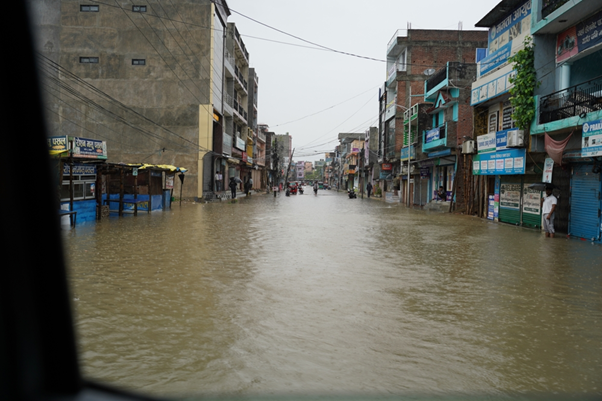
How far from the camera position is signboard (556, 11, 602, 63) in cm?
1739

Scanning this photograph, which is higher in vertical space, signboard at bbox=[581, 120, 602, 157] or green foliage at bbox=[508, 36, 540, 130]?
green foliage at bbox=[508, 36, 540, 130]

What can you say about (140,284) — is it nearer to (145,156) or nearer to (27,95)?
(27,95)

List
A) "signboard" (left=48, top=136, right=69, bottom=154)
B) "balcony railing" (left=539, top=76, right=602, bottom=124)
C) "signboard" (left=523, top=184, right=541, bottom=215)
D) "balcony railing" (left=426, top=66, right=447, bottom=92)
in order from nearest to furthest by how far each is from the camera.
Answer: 1. "balcony railing" (left=539, top=76, right=602, bottom=124)
2. "signboard" (left=48, top=136, right=69, bottom=154)
3. "signboard" (left=523, top=184, right=541, bottom=215)
4. "balcony railing" (left=426, top=66, right=447, bottom=92)

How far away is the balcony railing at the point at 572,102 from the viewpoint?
17.0 m

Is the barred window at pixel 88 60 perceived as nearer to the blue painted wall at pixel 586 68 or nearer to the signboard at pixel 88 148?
the signboard at pixel 88 148

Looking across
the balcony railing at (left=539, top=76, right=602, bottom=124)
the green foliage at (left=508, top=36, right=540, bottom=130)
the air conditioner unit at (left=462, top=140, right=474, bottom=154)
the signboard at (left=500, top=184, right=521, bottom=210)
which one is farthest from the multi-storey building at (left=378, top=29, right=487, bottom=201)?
the balcony railing at (left=539, top=76, right=602, bottom=124)

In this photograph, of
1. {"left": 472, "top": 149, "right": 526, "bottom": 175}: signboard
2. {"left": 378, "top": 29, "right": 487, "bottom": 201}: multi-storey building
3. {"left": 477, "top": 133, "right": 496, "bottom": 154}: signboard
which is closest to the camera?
{"left": 472, "top": 149, "right": 526, "bottom": 175}: signboard

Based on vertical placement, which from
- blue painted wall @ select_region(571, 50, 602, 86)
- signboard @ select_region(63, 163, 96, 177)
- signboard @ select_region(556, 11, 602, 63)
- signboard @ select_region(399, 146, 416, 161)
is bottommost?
signboard @ select_region(63, 163, 96, 177)

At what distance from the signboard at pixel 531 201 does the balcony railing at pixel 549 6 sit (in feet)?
23.5

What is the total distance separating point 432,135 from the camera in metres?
38.3

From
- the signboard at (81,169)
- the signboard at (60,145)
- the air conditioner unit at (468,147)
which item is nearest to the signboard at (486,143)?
the air conditioner unit at (468,147)

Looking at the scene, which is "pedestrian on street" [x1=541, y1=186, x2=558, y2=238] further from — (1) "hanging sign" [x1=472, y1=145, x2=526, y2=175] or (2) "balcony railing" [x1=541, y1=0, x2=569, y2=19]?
(2) "balcony railing" [x1=541, y1=0, x2=569, y2=19]

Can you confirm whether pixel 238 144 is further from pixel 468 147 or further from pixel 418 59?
pixel 468 147

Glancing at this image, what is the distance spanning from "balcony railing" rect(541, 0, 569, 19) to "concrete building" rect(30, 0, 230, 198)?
25978 mm
